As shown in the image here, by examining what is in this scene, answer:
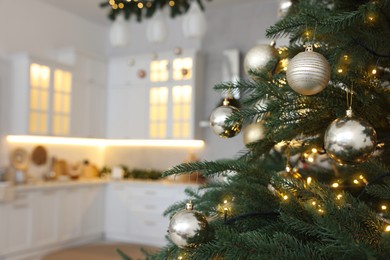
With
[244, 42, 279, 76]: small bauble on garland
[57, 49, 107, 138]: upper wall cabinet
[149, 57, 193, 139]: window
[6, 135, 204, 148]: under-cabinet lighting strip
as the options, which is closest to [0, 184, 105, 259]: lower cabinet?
[6, 135, 204, 148]: under-cabinet lighting strip

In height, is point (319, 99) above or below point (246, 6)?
below

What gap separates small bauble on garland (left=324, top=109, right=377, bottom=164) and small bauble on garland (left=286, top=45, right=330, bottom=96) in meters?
0.07

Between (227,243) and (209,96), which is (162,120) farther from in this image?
(227,243)

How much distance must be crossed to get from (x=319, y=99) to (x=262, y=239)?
1.02 feet

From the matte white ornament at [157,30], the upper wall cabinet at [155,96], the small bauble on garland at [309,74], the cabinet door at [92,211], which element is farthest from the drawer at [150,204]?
the small bauble on garland at [309,74]

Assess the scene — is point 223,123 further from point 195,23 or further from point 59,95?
point 59,95

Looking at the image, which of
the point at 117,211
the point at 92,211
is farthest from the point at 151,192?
the point at 92,211

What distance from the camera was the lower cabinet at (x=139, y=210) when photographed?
542cm

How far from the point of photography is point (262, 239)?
0.66 meters

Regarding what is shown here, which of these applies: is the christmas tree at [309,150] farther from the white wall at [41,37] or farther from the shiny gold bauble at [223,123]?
the white wall at [41,37]

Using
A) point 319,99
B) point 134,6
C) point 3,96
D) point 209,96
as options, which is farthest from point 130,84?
point 319,99

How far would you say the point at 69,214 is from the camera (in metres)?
5.27

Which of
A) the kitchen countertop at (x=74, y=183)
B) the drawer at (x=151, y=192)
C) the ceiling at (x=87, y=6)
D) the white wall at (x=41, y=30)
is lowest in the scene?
the drawer at (x=151, y=192)

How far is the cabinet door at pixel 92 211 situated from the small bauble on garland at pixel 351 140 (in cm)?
514
